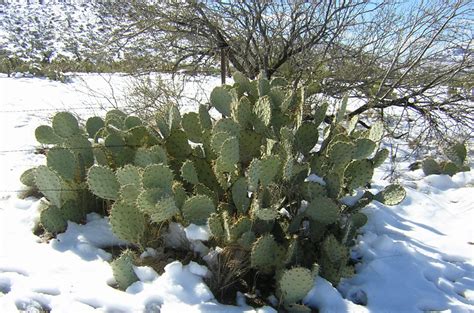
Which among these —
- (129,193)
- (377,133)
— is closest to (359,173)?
(377,133)

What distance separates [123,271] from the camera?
2572 millimetres

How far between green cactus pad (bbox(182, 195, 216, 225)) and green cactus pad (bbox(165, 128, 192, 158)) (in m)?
0.75

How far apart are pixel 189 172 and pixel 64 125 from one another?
1.41m

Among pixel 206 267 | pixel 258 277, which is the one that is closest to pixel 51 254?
pixel 206 267

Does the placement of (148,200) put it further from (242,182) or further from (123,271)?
(242,182)

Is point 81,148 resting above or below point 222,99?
below

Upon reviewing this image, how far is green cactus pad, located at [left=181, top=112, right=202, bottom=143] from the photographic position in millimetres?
3617

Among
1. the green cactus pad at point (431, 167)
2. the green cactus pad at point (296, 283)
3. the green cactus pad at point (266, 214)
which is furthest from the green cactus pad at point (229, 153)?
the green cactus pad at point (431, 167)

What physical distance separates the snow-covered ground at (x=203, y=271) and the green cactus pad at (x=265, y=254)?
27 centimetres

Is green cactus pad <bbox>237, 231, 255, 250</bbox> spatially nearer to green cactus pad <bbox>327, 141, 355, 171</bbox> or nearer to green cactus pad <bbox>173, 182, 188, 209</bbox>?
green cactus pad <bbox>173, 182, 188, 209</bbox>

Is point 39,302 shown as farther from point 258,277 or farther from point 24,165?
point 24,165

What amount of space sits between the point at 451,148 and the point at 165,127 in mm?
3643

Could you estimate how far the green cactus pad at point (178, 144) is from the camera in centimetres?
353

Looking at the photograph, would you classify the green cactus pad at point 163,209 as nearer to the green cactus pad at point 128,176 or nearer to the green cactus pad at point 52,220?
the green cactus pad at point 128,176
